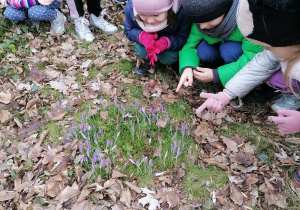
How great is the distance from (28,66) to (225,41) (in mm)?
2712

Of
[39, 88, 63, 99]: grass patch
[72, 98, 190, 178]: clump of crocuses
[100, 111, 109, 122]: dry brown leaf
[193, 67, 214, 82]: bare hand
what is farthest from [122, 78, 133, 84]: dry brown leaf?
[193, 67, 214, 82]: bare hand

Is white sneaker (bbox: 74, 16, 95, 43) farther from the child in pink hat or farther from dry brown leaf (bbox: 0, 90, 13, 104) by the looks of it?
dry brown leaf (bbox: 0, 90, 13, 104)

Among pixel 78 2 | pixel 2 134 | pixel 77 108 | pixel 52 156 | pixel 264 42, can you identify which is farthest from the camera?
pixel 78 2

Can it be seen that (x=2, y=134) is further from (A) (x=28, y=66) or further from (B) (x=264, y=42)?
(B) (x=264, y=42)

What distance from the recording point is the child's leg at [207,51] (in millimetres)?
3229

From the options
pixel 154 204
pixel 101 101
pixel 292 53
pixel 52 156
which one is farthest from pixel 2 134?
pixel 292 53

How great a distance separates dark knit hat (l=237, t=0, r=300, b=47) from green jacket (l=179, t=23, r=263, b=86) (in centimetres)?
110

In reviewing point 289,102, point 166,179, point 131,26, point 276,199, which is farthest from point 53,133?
point 289,102

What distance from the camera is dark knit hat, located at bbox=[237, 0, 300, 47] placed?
1507 mm

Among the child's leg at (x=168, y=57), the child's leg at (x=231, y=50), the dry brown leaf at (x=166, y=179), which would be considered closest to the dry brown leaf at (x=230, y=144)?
the dry brown leaf at (x=166, y=179)

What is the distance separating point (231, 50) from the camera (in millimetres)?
3025

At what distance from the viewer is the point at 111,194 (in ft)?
8.00

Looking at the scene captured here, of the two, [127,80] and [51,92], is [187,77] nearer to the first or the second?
[127,80]

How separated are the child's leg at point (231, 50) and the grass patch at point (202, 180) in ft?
4.10
